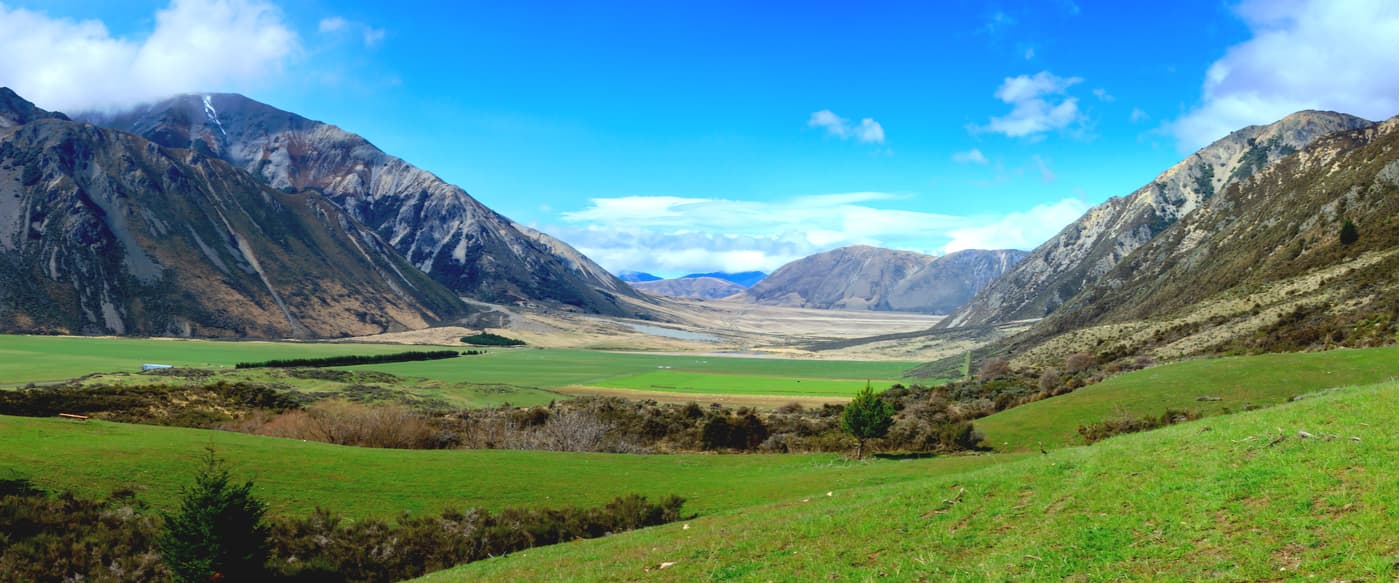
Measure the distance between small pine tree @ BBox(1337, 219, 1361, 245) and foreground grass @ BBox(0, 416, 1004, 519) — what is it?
52489mm

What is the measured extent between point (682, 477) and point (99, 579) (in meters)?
19.3

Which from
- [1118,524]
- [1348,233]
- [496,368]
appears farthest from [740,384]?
[1118,524]

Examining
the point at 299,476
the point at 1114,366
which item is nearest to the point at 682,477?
the point at 299,476

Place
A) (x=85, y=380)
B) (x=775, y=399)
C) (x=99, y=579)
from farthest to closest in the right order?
1. (x=775, y=399)
2. (x=85, y=380)
3. (x=99, y=579)

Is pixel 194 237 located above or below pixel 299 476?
above

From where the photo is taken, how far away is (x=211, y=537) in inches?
748

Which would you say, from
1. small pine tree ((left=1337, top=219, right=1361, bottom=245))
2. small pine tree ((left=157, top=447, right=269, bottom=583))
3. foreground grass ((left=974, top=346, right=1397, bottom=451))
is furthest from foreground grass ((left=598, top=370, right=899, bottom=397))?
small pine tree ((left=157, top=447, right=269, bottom=583))

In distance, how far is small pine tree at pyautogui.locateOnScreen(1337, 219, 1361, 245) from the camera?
6250cm

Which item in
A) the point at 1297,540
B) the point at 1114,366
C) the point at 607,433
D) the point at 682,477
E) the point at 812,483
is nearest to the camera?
the point at 1297,540

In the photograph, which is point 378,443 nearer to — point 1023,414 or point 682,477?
point 682,477

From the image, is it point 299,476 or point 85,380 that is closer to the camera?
point 299,476

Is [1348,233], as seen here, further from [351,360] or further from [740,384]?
[351,360]

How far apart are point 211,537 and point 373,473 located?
410 inches

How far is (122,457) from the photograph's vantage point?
26547 mm
